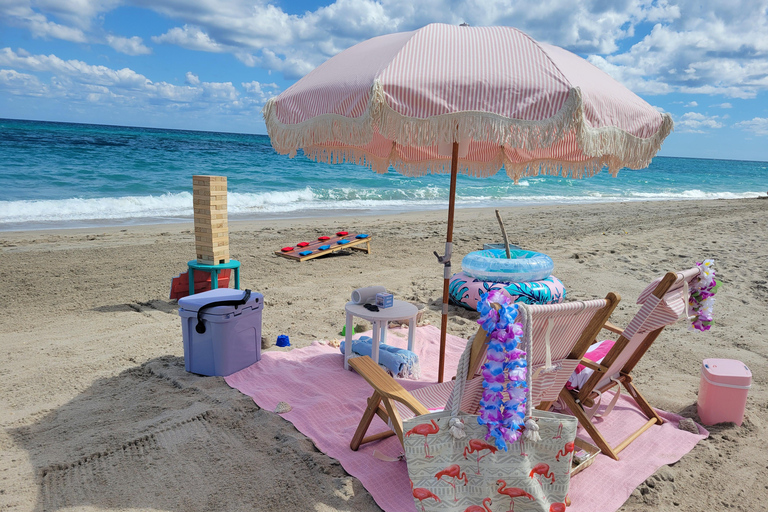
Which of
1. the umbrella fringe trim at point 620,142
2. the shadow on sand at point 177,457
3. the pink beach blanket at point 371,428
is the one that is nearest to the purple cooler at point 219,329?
the pink beach blanket at point 371,428

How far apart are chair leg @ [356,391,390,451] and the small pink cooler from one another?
220 cm

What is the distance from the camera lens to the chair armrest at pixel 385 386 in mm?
2537

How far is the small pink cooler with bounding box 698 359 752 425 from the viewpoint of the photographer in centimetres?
330

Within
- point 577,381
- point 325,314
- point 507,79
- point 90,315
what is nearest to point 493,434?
point 577,381

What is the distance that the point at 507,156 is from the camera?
453cm

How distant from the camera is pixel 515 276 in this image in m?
5.11

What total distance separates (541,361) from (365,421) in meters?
1.07

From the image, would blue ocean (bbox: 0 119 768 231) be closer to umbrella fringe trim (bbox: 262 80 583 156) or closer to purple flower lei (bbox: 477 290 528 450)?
umbrella fringe trim (bbox: 262 80 583 156)

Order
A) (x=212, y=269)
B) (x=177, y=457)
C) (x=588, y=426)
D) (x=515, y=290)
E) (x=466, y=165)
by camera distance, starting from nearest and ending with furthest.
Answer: (x=177, y=457) < (x=588, y=426) < (x=466, y=165) < (x=515, y=290) < (x=212, y=269)

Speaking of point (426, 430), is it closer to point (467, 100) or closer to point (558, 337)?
point (558, 337)

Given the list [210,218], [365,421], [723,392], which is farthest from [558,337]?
[210,218]

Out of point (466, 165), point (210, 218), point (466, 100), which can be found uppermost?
point (466, 100)

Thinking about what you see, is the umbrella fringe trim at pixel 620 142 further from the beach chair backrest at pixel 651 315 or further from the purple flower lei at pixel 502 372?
the purple flower lei at pixel 502 372

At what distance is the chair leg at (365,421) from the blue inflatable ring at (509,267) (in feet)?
8.63
